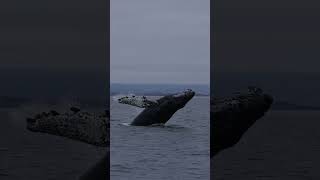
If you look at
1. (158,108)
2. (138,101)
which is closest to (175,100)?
(158,108)

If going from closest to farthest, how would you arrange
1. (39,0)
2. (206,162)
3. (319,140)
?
(319,140)
(39,0)
(206,162)

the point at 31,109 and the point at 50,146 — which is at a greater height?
the point at 31,109

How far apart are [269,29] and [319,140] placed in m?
0.98

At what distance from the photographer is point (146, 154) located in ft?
16.0

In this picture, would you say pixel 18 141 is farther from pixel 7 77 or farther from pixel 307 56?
pixel 307 56

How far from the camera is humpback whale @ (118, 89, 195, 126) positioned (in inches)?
197

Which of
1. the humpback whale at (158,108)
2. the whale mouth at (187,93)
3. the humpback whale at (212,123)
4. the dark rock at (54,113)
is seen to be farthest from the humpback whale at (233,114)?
the dark rock at (54,113)

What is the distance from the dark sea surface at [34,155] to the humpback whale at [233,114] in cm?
98

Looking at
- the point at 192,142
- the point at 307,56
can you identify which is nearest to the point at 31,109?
the point at 192,142

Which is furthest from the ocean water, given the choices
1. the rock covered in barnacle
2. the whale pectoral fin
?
the rock covered in barnacle

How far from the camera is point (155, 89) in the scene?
499 cm

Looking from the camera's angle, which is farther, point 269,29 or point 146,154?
point 146,154

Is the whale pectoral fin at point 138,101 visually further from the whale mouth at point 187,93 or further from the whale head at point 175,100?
the whale mouth at point 187,93

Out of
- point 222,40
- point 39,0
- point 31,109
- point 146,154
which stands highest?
point 39,0
